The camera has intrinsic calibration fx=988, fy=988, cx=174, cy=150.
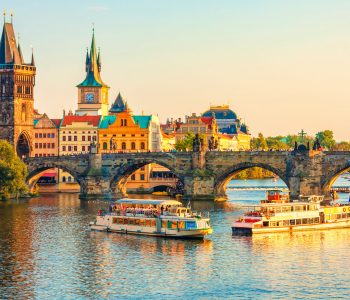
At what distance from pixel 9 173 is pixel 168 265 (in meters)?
67.4

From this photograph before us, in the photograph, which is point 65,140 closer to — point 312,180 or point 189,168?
point 189,168

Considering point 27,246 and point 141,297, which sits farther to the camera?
point 27,246

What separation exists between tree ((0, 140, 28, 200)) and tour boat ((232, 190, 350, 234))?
51662 mm

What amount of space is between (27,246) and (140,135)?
8774 centimetres

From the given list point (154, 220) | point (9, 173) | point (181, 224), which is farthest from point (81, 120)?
point (181, 224)

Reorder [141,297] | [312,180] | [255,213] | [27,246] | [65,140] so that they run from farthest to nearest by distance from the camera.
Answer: [65,140] < [312,180] < [255,213] < [27,246] < [141,297]

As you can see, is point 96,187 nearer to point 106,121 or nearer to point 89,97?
point 106,121

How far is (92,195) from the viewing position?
150 meters

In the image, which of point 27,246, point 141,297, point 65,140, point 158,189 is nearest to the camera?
point 141,297

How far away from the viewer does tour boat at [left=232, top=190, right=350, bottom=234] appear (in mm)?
96125

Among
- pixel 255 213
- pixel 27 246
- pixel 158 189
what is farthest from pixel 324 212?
pixel 158 189

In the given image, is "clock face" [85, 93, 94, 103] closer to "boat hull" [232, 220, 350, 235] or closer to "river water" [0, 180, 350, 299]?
"river water" [0, 180, 350, 299]

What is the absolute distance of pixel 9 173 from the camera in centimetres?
14125

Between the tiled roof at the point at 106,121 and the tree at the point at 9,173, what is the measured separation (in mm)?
36046
